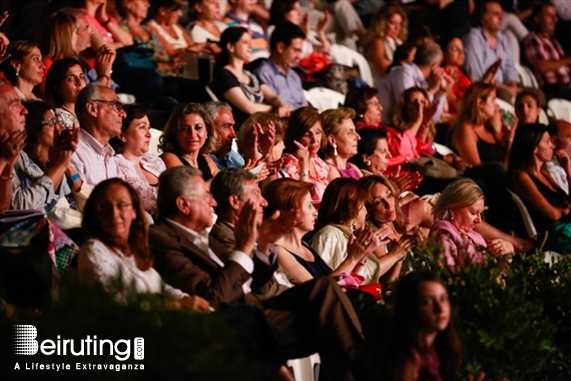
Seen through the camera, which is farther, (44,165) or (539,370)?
(44,165)

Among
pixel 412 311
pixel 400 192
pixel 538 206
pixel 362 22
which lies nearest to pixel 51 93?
pixel 400 192

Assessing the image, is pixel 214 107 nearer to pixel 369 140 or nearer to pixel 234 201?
pixel 369 140

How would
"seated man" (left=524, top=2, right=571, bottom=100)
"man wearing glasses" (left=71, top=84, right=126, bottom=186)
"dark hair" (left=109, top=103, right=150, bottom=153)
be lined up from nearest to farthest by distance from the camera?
"man wearing glasses" (left=71, top=84, right=126, bottom=186) < "dark hair" (left=109, top=103, right=150, bottom=153) < "seated man" (left=524, top=2, right=571, bottom=100)

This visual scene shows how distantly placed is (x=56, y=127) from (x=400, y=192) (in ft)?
9.21

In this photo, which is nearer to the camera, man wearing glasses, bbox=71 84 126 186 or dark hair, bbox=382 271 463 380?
dark hair, bbox=382 271 463 380

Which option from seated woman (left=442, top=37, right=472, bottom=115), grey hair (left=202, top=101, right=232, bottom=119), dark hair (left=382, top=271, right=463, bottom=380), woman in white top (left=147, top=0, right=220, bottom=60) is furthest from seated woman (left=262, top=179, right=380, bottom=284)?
seated woman (left=442, top=37, right=472, bottom=115)

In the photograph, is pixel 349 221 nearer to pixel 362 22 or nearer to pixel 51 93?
pixel 51 93

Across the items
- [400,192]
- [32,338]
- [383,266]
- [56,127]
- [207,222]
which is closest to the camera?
[32,338]

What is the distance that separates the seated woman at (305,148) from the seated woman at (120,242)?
2620 mm

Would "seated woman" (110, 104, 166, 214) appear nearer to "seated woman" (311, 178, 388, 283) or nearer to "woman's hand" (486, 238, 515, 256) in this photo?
"seated woman" (311, 178, 388, 283)

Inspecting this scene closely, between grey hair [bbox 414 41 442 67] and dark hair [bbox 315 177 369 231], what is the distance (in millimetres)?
4144

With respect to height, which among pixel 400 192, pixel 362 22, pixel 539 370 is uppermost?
pixel 539 370

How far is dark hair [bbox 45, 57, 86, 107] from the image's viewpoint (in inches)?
314

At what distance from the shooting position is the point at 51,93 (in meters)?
8.02
